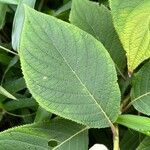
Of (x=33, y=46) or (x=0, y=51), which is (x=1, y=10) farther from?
(x=33, y=46)

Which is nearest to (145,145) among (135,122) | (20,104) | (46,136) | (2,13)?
(135,122)

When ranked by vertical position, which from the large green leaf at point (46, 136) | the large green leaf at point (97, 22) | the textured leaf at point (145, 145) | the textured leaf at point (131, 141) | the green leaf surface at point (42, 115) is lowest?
the textured leaf at point (131, 141)

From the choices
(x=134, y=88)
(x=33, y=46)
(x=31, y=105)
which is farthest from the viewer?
(x=31, y=105)

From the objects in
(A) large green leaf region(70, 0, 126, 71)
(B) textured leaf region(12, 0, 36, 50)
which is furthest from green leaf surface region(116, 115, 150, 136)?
(B) textured leaf region(12, 0, 36, 50)

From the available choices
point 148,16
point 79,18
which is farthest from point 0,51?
point 148,16

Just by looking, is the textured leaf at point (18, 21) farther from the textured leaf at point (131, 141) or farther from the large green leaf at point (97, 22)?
the textured leaf at point (131, 141)

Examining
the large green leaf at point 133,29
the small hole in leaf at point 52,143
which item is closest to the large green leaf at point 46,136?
the small hole in leaf at point 52,143
